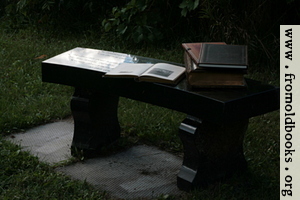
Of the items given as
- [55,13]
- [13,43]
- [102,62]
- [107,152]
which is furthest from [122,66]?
[55,13]

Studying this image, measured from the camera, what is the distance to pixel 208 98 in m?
2.94

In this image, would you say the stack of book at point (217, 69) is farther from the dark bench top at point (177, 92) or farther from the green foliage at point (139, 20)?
the green foliage at point (139, 20)

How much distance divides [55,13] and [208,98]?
4.92m

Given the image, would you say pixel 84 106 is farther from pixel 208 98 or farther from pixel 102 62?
pixel 208 98

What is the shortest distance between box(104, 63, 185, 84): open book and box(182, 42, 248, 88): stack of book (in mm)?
126

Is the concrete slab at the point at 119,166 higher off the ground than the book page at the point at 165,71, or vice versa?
the book page at the point at 165,71

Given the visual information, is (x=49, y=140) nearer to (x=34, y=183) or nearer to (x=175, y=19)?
(x=34, y=183)

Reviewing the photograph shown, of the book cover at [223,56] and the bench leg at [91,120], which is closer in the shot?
the book cover at [223,56]

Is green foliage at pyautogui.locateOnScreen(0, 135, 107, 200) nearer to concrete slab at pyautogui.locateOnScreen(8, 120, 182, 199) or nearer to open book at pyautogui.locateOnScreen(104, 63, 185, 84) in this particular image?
concrete slab at pyautogui.locateOnScreen(8, 120, 182, 199)

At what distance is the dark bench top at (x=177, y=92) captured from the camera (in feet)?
9.65

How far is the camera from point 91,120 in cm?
376

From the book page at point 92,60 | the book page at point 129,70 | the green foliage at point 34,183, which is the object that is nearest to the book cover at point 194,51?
the book page at point 129,70

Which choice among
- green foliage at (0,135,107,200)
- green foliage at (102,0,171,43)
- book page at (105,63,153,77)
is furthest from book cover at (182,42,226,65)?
green foliage at (102,0,171,43)

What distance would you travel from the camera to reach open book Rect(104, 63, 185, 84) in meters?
3.19
